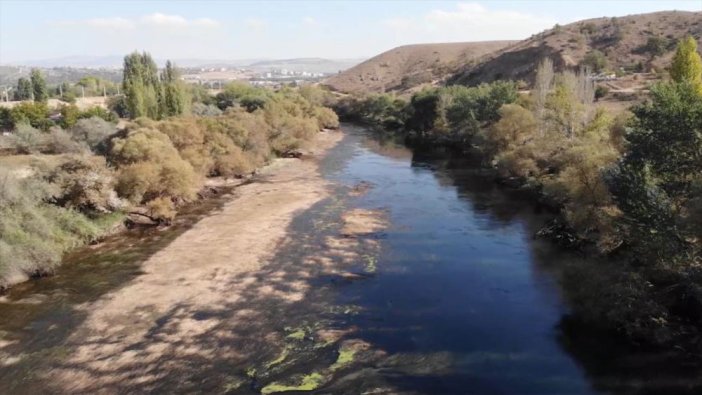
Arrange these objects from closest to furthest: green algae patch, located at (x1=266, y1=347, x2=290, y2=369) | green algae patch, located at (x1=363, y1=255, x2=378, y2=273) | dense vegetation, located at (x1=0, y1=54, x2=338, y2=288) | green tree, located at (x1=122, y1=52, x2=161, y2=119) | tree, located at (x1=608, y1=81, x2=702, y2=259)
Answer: green algae patch, located at (x1=266, y1=347, x2=290, y2=369) → tree, located at (x1=608, y1=81, x2=702, y2=259) → green algae patch, located at (x1=363, y1=255, x2=378, y2=273) → dense vegetation, located at (x1=0, y1=54, x2=338, y2=288) → green tree, located at (x1=122, y1=52, x2=161, y2=119)

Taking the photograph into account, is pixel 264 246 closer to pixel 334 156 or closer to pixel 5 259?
pixel 5 259

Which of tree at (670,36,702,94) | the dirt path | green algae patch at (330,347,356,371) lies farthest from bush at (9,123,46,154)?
tree at (670,36,702,94)

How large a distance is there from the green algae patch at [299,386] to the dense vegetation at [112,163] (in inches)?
656

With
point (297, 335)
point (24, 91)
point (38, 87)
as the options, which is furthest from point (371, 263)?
point (24, 91)

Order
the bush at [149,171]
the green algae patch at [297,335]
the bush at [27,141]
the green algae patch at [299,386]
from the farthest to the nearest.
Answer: the bush at [27,141] < the bush at [149,171] < the green algae patch at [297,335] < the green algae patch at [299,386]

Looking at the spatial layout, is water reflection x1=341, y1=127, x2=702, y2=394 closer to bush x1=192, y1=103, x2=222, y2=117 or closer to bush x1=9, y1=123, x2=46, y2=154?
bush x1=9, y1=123, x2=46, y2=154

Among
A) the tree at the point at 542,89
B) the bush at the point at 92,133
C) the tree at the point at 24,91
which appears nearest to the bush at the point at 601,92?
the tree at the point at 542,89

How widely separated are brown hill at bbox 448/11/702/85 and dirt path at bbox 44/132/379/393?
84098 mm

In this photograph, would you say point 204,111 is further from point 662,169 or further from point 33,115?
point 662,169

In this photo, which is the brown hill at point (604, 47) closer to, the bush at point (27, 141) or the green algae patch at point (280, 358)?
the bush at point (27, 141)

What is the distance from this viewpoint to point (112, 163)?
141ft

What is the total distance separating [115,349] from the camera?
2177 centimetres

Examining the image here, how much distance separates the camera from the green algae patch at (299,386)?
739 inches

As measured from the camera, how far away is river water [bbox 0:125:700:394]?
1911cm
